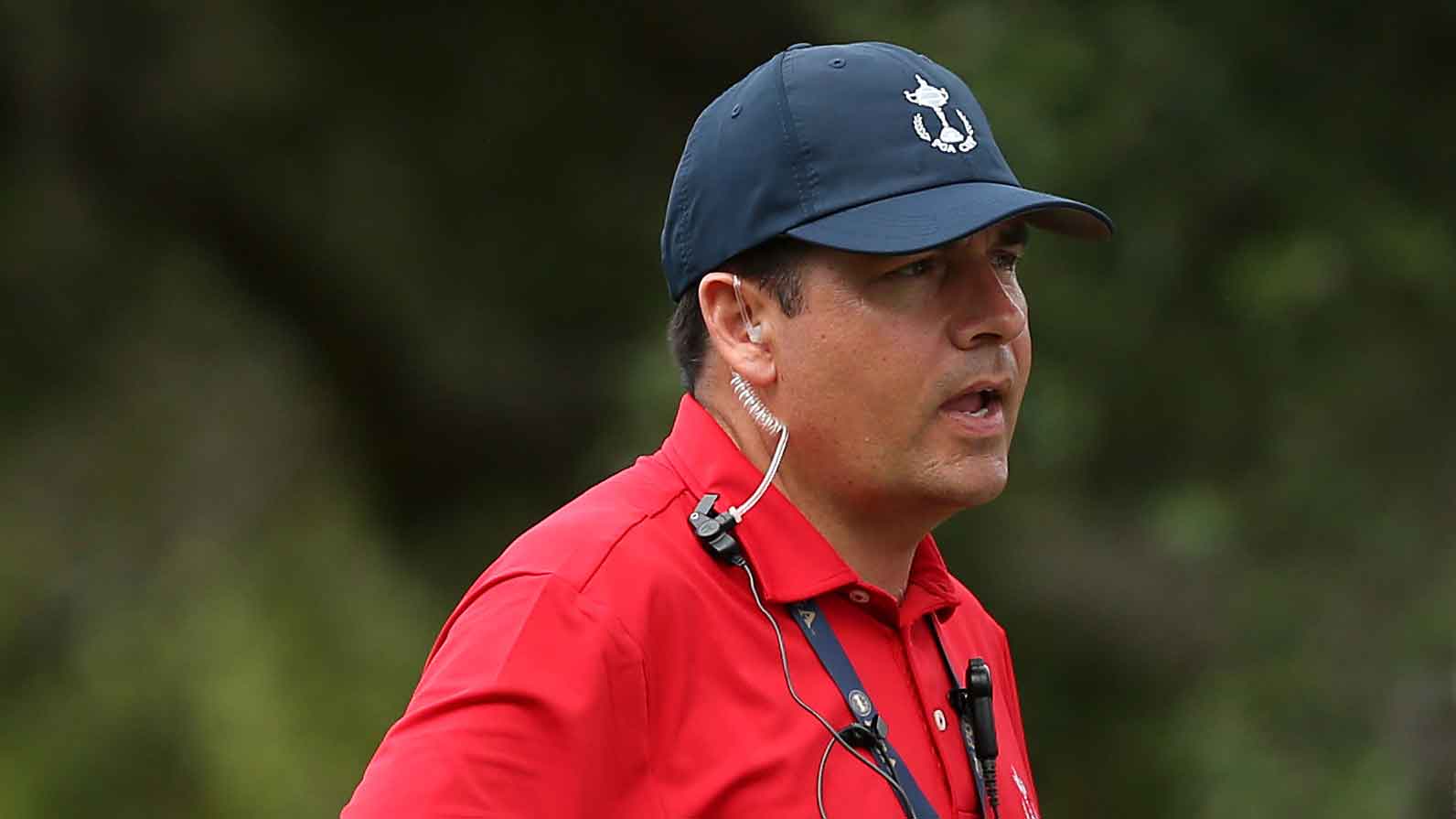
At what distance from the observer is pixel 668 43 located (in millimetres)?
6062

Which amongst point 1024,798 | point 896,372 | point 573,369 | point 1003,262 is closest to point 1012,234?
point 1003,262

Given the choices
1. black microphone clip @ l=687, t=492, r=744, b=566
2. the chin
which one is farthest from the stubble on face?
black microphone clip @ l=687, t=492, r=744, b=566

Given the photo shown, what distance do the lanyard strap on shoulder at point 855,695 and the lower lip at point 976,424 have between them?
0.24 metres

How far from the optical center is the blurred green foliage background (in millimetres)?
4957

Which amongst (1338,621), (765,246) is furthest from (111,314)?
(765,246)

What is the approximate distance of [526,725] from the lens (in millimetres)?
1768

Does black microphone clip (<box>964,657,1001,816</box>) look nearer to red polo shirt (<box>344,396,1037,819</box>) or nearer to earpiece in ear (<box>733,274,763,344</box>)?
red polo shirt (<box>344,396,1037,819</box>)

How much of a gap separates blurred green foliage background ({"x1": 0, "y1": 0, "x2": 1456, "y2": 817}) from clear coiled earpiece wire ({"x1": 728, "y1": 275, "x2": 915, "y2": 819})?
9.01 ft

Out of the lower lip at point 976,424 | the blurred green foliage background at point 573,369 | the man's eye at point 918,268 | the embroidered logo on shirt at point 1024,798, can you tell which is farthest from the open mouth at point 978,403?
the blurred green foliage background at point 573,369

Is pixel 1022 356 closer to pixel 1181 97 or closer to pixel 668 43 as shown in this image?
pixel 1181 97

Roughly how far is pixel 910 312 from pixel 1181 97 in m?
3.11

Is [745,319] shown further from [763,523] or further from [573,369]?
[573,369]

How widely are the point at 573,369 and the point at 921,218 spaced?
4137 millimetres

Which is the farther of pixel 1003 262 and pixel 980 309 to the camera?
pixel 1003 262
